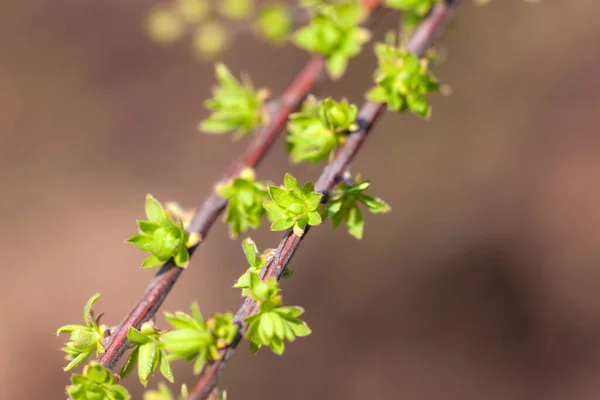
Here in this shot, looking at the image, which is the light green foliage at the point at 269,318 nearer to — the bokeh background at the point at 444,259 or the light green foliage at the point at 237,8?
A: the light green foliage at the point at 237,8

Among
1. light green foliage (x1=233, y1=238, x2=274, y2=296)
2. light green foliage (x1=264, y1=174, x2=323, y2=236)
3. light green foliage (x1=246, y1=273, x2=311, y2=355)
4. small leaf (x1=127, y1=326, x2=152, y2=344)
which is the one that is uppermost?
light green foliage (x1=264, y1=174, x2=323, y2=236)

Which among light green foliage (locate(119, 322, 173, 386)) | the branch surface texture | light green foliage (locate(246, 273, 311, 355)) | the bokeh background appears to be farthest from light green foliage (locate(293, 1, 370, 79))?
the bokeh background

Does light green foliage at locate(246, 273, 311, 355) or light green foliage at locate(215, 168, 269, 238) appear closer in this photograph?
light green foliage at locate(246, 273, 311, 355)

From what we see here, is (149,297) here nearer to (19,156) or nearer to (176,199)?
(176,199)

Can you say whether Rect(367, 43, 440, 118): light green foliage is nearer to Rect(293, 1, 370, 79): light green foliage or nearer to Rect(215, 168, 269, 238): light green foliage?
Rect(293, 1, 370, 79): light green foliage

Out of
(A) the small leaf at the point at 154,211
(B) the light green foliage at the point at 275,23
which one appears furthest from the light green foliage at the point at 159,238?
(B) the light green foliage at the point at 275,23
